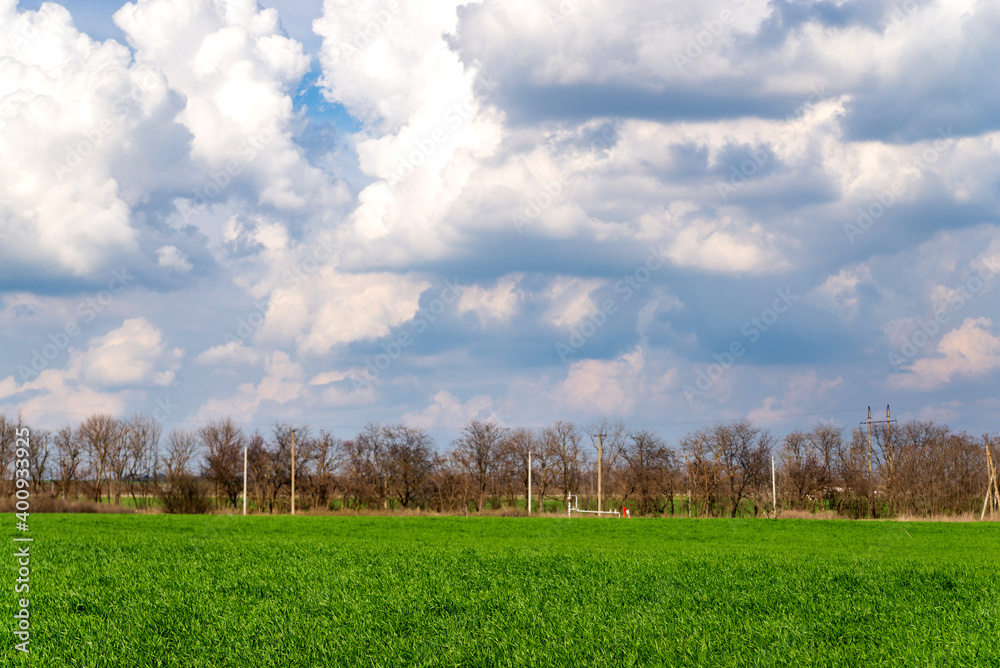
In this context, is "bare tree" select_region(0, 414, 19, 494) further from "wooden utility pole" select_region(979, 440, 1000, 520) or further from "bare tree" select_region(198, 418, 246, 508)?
"wooden utility pole" select_region(979, 440, 1000, 520)

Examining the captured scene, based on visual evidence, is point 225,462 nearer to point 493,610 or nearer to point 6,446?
point 6,446

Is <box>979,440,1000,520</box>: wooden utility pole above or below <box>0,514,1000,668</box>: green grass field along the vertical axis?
below

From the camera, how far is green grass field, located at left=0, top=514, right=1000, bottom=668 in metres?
8.15

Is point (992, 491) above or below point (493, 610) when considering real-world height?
below

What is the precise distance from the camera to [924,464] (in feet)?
219

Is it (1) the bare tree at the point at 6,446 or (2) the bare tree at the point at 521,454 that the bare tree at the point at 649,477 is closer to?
(2) the bare tree at the point at 521,454

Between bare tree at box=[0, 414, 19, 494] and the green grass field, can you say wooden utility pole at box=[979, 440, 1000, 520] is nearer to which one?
the green grass field

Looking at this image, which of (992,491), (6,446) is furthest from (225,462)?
(992,491)

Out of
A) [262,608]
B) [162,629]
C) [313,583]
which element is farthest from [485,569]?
[162,629]

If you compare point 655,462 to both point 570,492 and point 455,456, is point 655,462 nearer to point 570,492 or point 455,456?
point 570,492

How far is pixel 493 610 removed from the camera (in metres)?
10.7

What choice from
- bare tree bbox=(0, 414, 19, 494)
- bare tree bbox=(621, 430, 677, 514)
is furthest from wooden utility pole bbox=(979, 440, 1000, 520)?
bare tree bbox=(0, 414, 19, 494)

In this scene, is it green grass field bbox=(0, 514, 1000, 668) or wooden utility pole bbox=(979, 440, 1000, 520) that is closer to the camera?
green grass field bbox=(0, 514, 1000, 668)

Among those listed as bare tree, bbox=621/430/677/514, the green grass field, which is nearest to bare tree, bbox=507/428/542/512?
bare tree, bbox=621/430/677/514
